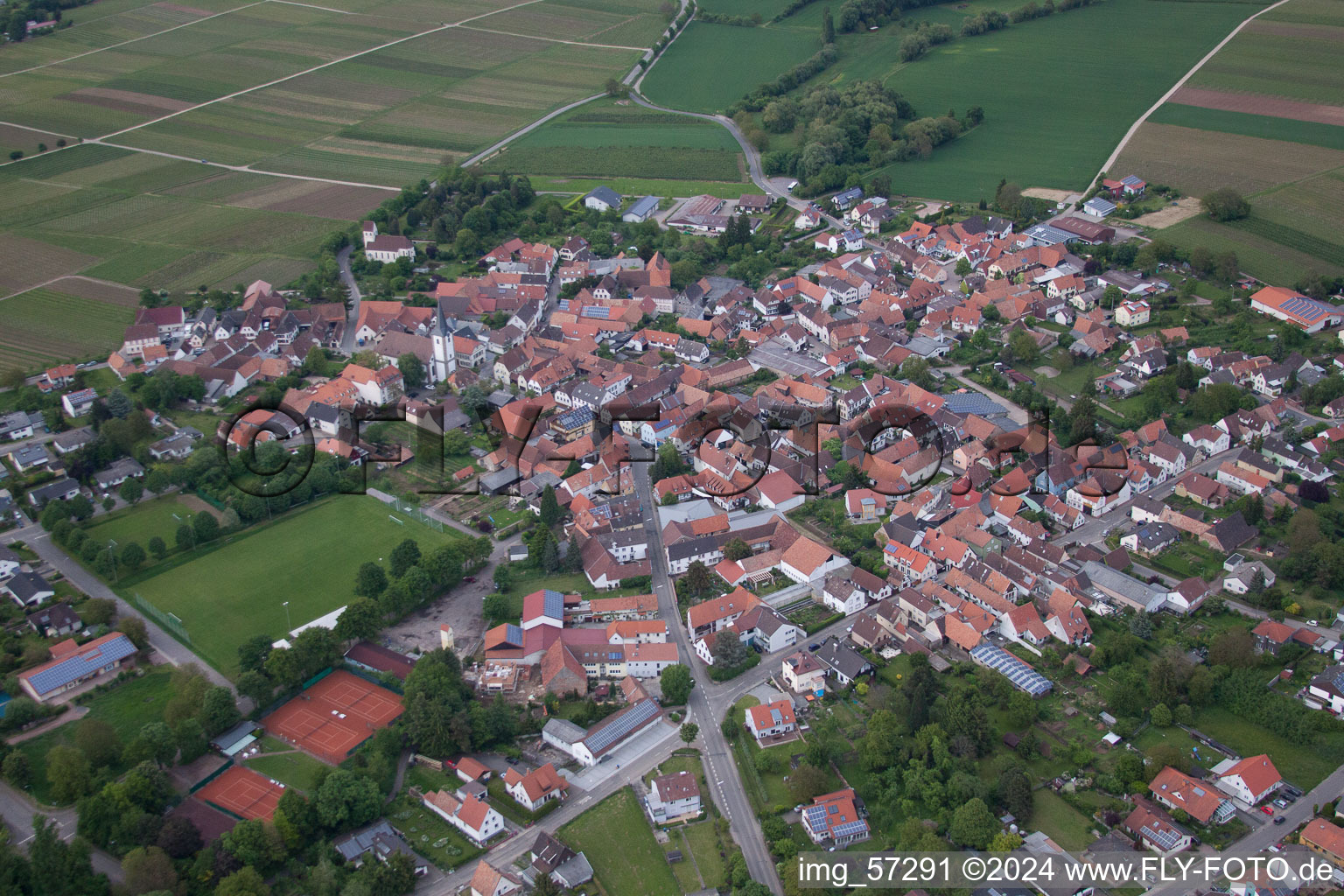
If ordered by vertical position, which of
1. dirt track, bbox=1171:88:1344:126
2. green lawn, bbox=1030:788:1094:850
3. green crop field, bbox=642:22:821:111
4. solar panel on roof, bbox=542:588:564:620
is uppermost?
green crop field, bbox=642:22:821:111

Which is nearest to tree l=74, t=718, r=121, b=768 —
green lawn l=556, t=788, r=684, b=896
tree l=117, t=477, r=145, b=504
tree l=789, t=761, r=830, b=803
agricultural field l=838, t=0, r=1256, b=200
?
green lawn l=556, t=788, r=684, b=896

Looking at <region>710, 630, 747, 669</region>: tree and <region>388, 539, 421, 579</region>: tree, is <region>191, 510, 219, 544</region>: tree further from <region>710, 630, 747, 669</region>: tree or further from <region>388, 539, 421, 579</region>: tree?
<region>710, 630, 747, 669</region>: tree

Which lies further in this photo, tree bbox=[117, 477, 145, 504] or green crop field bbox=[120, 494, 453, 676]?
tree bbox=[117, 477, 145, 504]

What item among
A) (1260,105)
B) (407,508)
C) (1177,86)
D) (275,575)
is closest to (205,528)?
(275,575)

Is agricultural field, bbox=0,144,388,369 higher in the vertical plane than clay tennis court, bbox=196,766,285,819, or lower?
higher

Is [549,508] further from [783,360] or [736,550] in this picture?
[783,360]

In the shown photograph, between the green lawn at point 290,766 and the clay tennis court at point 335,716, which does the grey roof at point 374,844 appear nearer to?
the green lawn at point 290,766

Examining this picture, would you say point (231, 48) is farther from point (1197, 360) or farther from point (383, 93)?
point (1197, 360)
